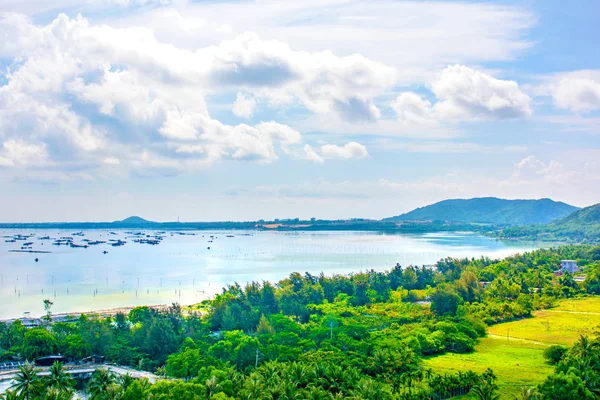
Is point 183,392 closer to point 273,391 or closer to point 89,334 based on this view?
point 273,391

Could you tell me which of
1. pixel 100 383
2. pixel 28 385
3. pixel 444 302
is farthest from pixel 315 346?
pixel 444 302

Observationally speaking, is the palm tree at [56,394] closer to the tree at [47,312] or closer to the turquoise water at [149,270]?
the tree at [47,312]

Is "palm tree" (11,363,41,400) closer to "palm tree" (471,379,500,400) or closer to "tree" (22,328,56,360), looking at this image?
"tree" (22,328,56,360)

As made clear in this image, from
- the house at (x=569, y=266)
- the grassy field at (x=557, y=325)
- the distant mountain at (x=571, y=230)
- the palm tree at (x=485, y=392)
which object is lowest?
the grassy field at (x=557, y=325)

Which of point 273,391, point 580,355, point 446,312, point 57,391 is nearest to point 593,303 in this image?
point 446,312

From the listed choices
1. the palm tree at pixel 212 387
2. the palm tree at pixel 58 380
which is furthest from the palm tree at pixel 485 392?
the palm tree at pixel 58 380
